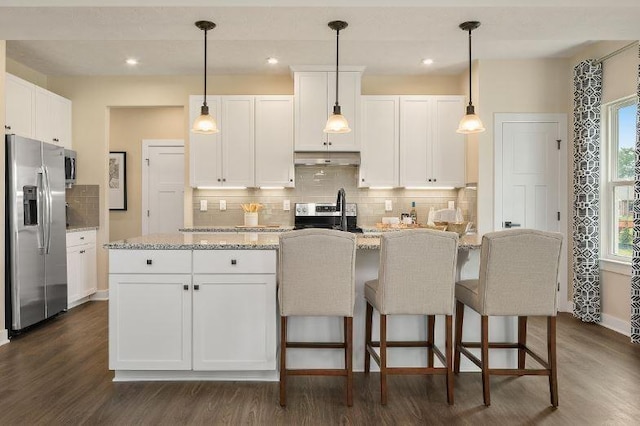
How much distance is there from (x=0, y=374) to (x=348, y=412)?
2.46m

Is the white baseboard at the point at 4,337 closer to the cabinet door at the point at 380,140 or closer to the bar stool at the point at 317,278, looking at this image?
the bar stool at the point at 317,278

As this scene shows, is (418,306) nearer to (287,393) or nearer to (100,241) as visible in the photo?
(287,393)

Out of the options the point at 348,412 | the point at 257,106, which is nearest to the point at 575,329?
the point at 348,412

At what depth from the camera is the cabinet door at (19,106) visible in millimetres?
4523

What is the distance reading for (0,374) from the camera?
331 cm

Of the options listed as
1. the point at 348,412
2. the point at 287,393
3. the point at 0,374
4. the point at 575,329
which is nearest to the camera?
the point at 348,412

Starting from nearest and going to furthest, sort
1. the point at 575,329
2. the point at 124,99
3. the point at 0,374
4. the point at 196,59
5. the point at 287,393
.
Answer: the point at 287,393 → the point at 0,374 → the point at 575,329 → the point at 196,59 → the point at 124,99

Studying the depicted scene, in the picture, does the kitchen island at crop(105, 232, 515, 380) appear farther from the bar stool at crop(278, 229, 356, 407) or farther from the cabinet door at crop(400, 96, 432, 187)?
the cabinet door at crop(400, 96, 432, 187)

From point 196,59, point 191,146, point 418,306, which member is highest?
point 196,59

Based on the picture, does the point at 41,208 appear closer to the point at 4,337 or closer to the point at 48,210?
the point at 48,210

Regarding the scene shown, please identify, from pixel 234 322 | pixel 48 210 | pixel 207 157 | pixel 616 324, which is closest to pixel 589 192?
pixel 616 324

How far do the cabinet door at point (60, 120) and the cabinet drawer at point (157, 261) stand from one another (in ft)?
10.3

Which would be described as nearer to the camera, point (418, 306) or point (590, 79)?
point (418, 306)

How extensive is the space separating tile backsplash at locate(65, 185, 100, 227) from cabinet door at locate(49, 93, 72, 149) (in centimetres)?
54
